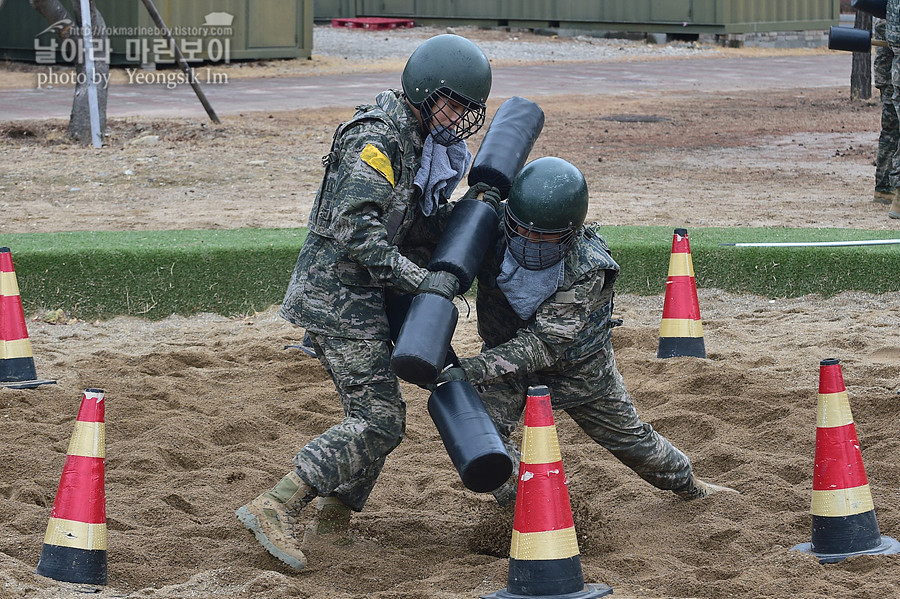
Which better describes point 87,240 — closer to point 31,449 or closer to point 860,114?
point 31,449

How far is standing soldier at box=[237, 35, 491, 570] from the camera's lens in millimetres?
3885

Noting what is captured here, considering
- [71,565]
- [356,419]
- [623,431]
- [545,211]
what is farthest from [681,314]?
[71,565]

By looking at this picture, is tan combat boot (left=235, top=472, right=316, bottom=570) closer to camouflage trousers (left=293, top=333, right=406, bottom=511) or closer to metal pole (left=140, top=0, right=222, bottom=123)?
camouflage trousers (left=293, top=333, right=406, bottom=511)

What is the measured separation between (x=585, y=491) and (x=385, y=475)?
2.95 ft

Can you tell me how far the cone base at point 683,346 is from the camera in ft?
20.9

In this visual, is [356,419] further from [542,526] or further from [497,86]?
[497,86]

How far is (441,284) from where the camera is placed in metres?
3.88

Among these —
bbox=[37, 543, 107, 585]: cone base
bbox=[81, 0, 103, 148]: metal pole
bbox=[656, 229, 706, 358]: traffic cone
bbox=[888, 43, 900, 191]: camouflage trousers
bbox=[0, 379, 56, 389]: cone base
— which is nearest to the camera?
bbox=[37, 543, 107, 585]: cone base

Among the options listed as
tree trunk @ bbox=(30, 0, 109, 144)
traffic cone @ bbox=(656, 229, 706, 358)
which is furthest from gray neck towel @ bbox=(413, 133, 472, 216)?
tree trunk @ bbox=(30, 0, 109, 144)

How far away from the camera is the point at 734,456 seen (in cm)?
496

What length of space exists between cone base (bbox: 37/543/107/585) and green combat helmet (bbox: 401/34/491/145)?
1.90m

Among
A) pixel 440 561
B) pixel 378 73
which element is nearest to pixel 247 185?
pixel 440 561

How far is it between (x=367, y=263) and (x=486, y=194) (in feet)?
2.42

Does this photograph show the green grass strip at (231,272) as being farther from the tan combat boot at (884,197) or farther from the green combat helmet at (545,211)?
the green combat helmet at (545,211)
